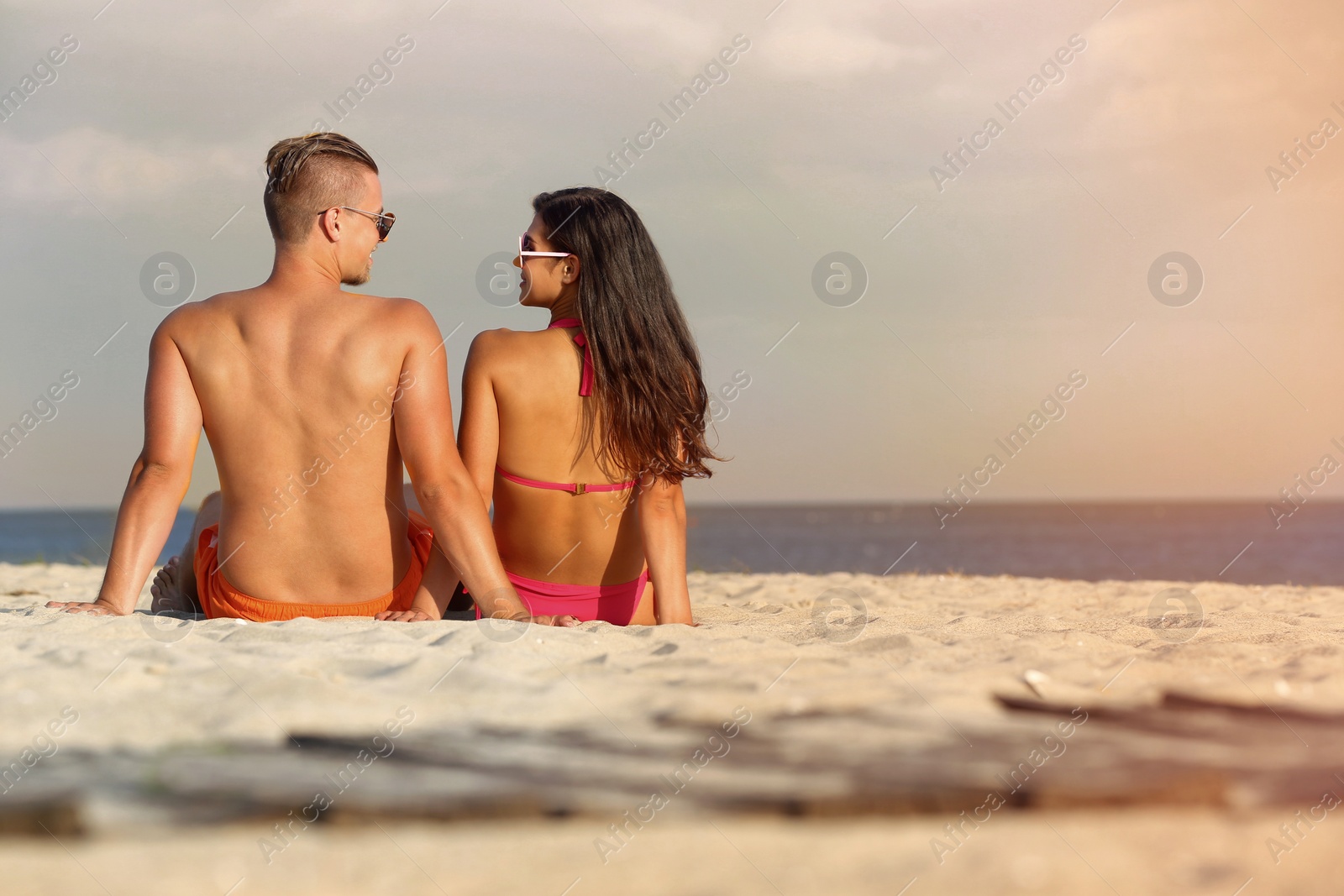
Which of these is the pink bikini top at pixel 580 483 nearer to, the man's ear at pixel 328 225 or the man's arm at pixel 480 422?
the man's arm at pixel 480 422

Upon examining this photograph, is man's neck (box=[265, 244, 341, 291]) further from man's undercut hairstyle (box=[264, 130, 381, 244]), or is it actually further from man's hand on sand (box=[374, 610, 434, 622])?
man's hand on sand (box=[374, 610, 434, 622])

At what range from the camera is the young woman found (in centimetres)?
366

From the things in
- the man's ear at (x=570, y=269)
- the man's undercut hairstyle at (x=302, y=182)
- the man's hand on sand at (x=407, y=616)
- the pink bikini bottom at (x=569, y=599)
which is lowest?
the pink bikini bottom at (x=569, y=599)

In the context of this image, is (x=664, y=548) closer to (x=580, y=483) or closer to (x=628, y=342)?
(x=580, y=483)

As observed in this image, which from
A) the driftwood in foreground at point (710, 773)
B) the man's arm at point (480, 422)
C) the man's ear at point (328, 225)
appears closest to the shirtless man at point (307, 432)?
the man's ear at point (328, 225)

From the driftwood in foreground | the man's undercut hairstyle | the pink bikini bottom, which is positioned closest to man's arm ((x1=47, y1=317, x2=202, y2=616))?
the man's undercut hairstyle

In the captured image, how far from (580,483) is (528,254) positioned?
0.92 meters

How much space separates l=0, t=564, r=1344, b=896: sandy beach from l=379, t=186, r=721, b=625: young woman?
861mm

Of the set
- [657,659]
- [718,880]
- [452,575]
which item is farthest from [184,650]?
[718,880]

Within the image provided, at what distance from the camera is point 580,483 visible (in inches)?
147

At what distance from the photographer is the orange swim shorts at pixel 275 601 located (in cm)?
351

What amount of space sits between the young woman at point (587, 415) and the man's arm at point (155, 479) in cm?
97

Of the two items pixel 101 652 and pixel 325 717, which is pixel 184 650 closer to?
pixel 101 652

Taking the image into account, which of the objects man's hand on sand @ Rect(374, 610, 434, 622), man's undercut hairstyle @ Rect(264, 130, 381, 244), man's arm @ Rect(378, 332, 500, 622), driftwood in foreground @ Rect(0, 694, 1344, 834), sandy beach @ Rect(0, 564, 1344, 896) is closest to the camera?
sandy beach @ Rect(0, 564, 1344, 896)
